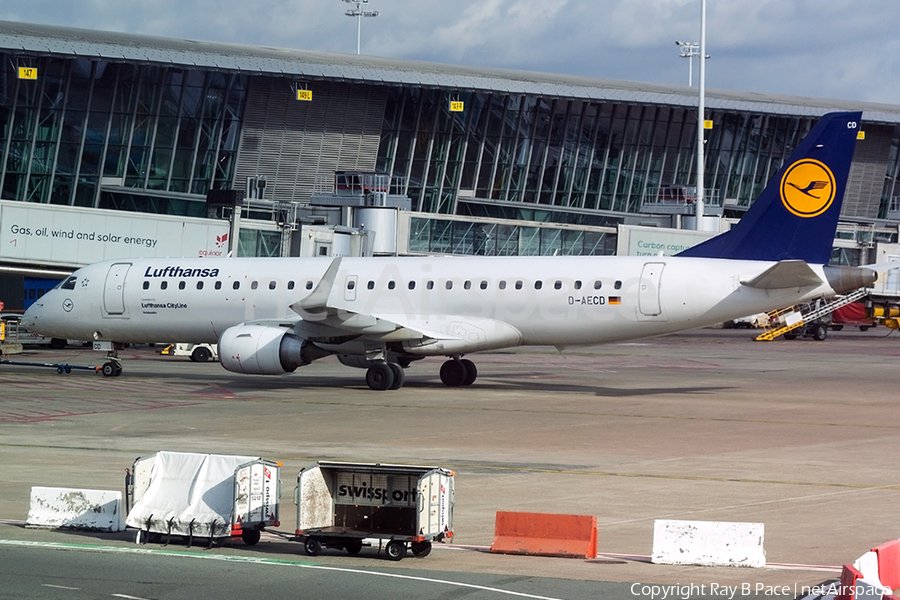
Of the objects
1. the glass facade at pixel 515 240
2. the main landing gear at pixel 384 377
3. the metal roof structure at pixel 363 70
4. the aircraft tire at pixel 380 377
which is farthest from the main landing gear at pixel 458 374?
the metal roof structure at pixel 363 70

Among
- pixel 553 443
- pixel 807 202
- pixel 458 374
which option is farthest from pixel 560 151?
pixel 553 443

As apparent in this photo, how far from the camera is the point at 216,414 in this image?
82.2 ft

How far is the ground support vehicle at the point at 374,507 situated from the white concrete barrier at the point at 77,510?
2.33m

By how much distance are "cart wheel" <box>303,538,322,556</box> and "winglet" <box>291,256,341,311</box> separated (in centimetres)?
1683

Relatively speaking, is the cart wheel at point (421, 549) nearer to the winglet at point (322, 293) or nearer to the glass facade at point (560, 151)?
the winglet at point (322, 293)

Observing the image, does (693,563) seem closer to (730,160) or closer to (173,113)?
(173,113)

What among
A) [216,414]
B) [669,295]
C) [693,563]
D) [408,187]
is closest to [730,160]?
[408,187]

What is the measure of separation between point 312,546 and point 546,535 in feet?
7.81

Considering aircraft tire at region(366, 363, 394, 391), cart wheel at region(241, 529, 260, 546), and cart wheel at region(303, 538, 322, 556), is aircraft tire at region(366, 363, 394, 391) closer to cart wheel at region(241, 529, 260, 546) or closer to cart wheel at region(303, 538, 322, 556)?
cart wheel at region(241, 529, 260, 546)

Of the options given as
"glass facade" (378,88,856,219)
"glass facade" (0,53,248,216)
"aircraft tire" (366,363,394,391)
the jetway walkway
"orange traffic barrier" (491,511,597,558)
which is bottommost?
"orange traffic barrier" (491,511,597,558)

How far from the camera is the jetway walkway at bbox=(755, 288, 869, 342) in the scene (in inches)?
2386

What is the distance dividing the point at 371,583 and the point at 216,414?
15.0 m

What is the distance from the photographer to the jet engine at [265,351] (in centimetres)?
2961

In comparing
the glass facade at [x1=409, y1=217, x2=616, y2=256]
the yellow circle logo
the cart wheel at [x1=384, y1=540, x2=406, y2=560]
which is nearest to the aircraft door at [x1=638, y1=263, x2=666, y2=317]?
the yellow circle logo
